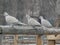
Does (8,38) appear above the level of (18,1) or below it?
below

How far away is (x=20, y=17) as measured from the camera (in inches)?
250

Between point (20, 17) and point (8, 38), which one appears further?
point (20, 17)

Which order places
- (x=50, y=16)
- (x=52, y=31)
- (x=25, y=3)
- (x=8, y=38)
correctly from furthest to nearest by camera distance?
(x=25, y=3) → (x=50, y=16) → (x=8, y=38) → (x=52, y=31)

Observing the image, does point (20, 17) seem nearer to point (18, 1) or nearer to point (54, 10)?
point (18, 1)

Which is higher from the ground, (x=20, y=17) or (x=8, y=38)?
(x=20, y=17)

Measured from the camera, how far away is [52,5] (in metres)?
6.70

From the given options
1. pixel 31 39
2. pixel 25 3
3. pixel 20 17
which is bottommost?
pixel 31 39

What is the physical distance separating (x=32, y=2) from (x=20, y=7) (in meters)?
0.50

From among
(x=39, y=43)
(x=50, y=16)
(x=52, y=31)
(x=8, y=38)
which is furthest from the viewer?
(x=50, y=16)

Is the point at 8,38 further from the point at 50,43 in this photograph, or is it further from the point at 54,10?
the point at 50,43

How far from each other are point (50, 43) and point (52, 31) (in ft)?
0.74

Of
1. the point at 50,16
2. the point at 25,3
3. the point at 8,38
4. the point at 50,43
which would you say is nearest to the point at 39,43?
the point at 50,43

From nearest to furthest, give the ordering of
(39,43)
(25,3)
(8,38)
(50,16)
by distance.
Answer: (39,43), (8,38), (50,16), (25,3)

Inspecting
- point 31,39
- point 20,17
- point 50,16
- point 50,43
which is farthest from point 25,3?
point 50,43
